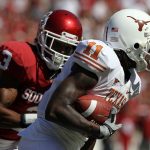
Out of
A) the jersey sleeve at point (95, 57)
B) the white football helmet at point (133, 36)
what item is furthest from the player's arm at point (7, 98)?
the jersey sleeve at point (95, 57)

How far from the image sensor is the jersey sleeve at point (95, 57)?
3.11 metres

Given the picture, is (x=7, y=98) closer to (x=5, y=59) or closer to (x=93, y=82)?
(x=5, y=59)

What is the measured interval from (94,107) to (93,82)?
20cm

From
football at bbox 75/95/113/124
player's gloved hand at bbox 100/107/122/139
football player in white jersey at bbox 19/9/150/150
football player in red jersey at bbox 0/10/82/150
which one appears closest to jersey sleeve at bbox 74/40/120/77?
football player in white jersey at bbox 19/9/150/150

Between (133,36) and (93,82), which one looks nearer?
(93,82)

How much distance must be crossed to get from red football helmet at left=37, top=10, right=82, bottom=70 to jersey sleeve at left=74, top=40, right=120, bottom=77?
884mm

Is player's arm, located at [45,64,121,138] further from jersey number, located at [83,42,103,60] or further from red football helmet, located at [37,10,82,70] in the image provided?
red football helmet, located at [37,10,82,70]

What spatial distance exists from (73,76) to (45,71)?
1.11 metres

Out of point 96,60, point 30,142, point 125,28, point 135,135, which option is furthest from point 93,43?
point 135,135

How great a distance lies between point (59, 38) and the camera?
13.5 ft

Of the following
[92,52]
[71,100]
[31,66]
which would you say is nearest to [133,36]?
[92,52]

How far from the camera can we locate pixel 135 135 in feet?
28.0

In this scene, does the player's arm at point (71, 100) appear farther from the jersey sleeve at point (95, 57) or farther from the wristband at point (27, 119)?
the wristband at point (27, 119)

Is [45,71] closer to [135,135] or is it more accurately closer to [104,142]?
[104,142]
